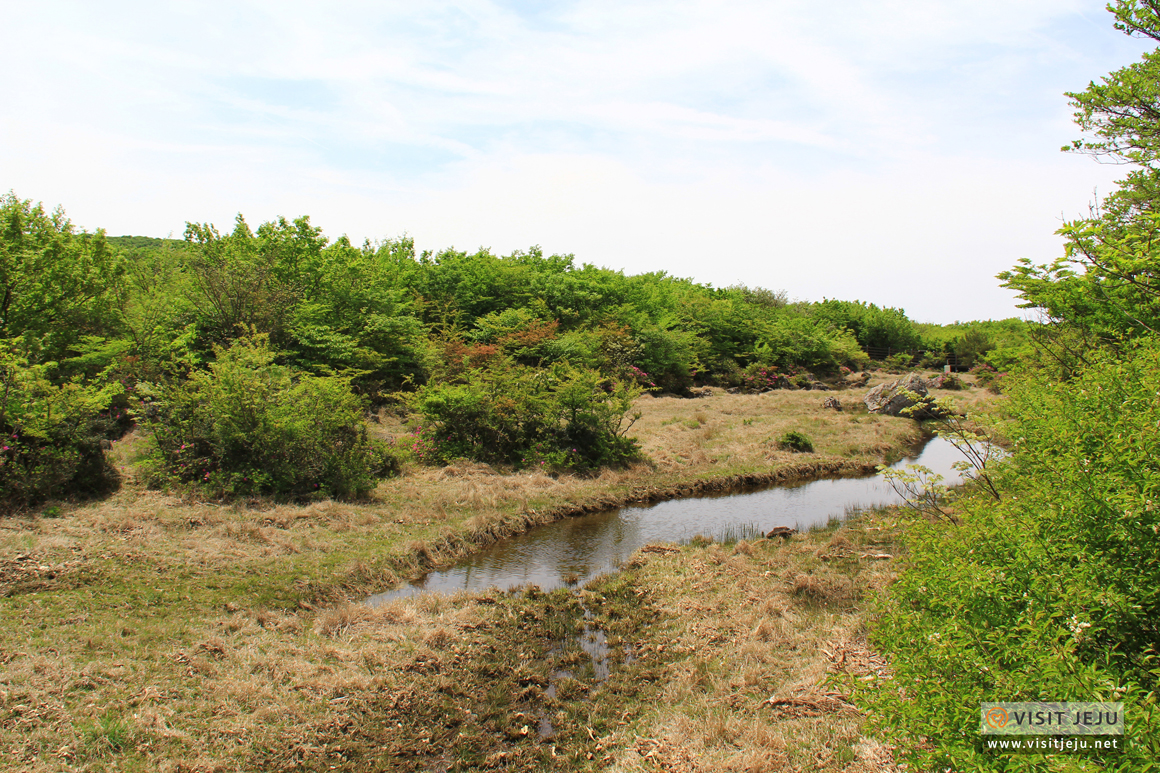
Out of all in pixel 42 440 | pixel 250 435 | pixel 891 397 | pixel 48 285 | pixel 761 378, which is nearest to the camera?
pixel 42 440

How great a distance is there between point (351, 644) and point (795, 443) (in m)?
19.5

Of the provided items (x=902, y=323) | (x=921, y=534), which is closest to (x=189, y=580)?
(x=921, y=534)

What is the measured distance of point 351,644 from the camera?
8.29 metres

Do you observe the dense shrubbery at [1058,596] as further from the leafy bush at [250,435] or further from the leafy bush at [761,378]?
the leafy bush at [761,378]

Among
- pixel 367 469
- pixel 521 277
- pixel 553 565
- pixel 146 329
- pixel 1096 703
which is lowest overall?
pixel 553 565

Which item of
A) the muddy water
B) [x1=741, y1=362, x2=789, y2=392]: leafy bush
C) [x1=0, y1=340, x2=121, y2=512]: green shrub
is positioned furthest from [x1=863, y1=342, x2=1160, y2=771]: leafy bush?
[x1=741, y1=362, x2=789, y2=392]: leafy bush

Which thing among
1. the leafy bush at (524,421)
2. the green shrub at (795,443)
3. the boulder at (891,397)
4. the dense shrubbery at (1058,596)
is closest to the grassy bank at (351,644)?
the dense shrubbery at (1058,596)

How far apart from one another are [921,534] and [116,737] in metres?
7.84

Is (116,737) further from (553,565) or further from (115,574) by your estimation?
(553,565)

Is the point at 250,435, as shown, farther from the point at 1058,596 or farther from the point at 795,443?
the point at 795,443

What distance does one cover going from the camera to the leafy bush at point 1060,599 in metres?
3.10

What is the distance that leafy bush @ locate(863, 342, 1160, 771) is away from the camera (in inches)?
122

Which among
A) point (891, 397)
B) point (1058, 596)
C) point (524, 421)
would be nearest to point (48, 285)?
point (524, 421)

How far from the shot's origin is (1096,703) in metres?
2.80
